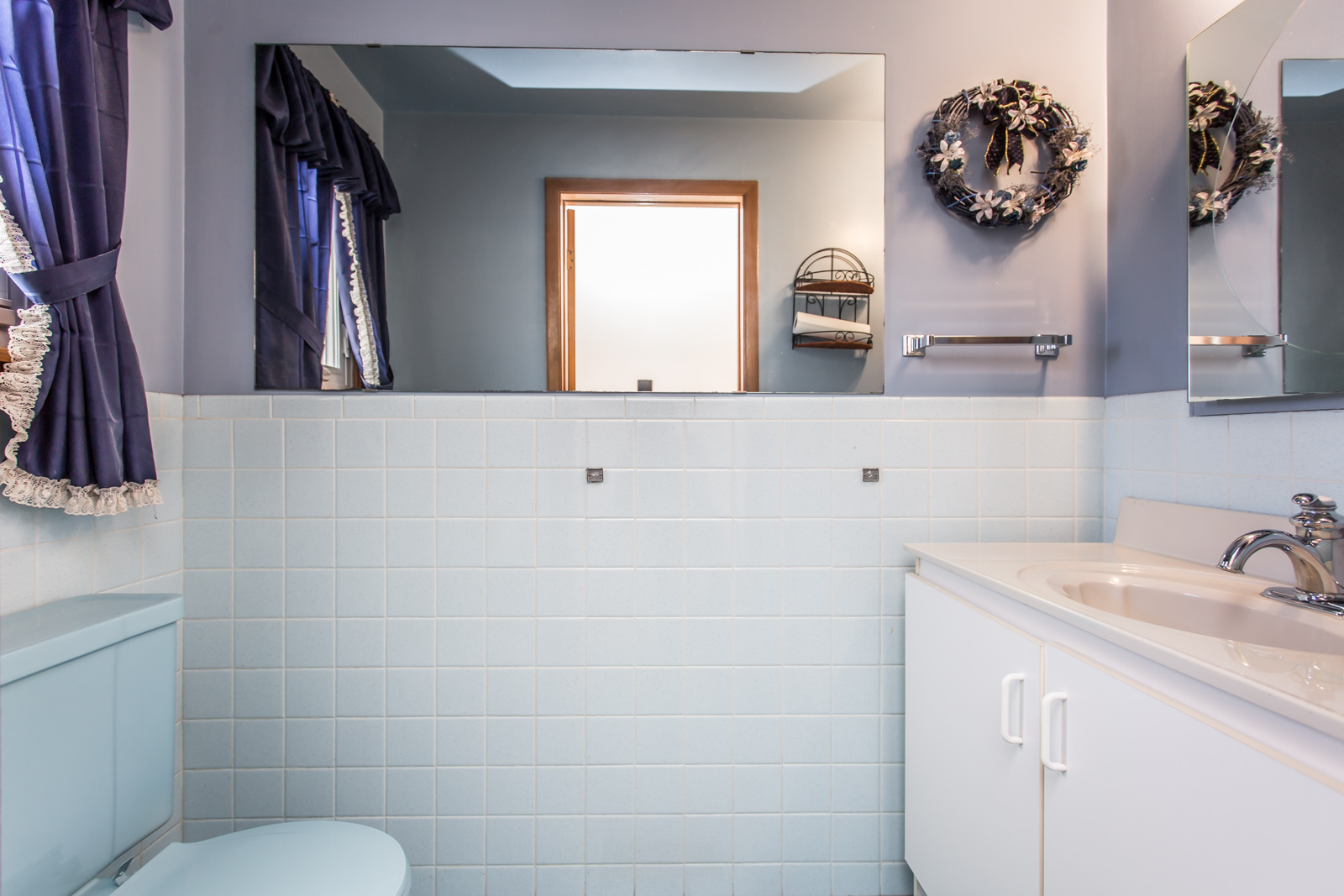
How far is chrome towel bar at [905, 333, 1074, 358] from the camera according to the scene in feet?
4.34

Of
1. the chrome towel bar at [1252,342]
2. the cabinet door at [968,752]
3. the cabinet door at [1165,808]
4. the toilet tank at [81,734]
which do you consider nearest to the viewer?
the cabinet door at [1165,808]

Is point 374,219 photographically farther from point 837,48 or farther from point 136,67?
point 837,48

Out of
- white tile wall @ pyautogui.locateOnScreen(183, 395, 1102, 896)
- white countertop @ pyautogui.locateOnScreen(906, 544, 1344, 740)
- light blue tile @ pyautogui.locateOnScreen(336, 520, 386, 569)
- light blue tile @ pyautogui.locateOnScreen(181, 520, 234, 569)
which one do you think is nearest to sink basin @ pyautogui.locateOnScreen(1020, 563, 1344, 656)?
white countertop @ pyautogui.locateOnScreen(906, 544, 1344, 740)

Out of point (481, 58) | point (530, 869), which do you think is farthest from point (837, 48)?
point (530, 869)

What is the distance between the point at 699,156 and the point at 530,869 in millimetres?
1700

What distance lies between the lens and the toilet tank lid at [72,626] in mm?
798

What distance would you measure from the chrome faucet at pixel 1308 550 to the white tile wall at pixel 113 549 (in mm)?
1926

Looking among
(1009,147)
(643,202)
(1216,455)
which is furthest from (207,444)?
(1216,455)

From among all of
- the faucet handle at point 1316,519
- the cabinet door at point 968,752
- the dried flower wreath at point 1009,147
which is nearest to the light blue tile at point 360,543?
the cabinet door at point 968,752

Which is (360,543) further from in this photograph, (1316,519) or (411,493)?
(1316,519)

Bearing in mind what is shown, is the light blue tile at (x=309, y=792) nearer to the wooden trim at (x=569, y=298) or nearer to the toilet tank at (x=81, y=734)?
the toilet tank at (x=81, y=734)

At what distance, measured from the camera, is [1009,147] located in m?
1.35

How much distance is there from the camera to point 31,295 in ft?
3.09

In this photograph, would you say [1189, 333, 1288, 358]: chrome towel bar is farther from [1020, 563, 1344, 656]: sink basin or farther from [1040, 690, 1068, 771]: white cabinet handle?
[1040, 690, 1068, 771]: white cabinet handle
